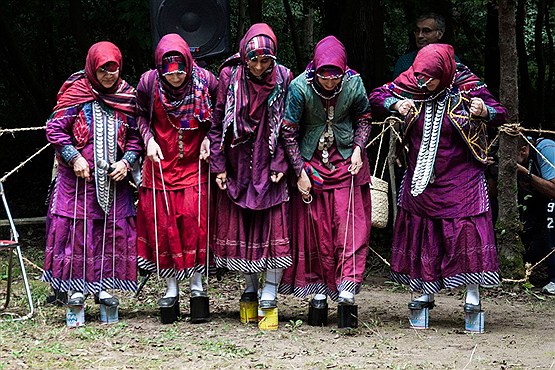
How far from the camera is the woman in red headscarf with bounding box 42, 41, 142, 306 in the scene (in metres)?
6.14

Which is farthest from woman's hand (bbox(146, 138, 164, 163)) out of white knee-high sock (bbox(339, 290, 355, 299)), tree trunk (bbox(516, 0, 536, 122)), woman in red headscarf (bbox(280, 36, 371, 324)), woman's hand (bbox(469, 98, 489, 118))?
tree trunk (bbox(516, 0, 536, 122))

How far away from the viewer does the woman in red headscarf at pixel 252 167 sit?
5.98 meters

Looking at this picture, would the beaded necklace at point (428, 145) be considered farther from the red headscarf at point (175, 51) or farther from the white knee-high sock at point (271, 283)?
the red headscarf at point (175, 51)

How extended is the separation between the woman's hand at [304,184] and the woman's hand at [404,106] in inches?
27.6

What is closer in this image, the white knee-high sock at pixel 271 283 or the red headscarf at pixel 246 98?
the red headscarf at pixel 246 98

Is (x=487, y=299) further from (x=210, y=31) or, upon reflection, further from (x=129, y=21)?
(x=129, y=21)

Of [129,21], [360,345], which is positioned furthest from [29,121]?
[360,345]

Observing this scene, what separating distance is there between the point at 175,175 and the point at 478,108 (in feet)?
6.29

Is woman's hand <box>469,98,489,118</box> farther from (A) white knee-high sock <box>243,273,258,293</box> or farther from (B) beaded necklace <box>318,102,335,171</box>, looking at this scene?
(A) white knee-high sock <box>243,273,258,293</box>

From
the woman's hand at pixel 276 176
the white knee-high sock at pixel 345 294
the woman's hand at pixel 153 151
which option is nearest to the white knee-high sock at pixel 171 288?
the woman's hand at pixel 153 151

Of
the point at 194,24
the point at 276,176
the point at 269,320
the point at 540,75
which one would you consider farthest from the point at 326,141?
the point at 540,75

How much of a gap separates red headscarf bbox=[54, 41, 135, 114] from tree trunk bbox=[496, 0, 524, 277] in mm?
3082

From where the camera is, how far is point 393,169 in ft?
27.8

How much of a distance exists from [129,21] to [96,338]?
5.51 meters
